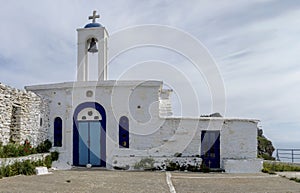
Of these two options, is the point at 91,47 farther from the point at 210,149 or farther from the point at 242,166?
the point at 242,166

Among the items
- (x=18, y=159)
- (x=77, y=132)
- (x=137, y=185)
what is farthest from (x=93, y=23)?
(x=137, y=185)

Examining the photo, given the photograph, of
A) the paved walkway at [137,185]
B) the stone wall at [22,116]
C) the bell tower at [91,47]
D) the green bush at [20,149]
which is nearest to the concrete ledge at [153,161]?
the paved walkway at [137,185]

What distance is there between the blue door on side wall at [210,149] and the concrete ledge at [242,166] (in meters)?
0.64

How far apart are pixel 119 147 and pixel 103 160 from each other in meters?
0.93

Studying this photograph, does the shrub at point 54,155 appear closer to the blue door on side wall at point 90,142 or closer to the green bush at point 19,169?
the blue door on side wall at point 90,142

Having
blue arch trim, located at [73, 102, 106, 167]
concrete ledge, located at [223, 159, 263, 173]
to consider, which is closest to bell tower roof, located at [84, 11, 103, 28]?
blue arch trim, located at [73, 102, 106, 167]

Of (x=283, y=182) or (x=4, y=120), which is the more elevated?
(x=4, y=120)

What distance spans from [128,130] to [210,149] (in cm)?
369

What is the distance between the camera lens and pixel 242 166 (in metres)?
14.0

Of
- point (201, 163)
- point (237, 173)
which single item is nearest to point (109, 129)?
point (201, 163)

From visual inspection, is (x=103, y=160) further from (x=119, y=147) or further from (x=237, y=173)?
(x=237, y=173)

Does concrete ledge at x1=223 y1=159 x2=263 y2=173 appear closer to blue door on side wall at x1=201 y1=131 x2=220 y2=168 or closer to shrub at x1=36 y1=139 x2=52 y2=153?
blue door on side wall at x1=201 y1=131 x2=220 y2=168

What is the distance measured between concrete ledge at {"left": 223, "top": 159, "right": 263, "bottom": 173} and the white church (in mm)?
42

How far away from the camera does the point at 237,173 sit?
44.6 feet
